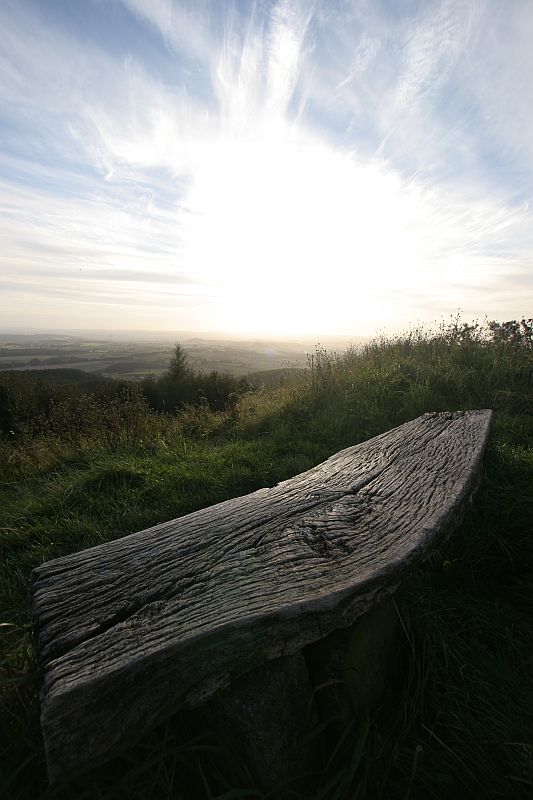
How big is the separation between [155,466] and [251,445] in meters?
1.12

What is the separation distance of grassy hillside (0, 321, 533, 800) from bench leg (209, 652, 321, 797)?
6cm

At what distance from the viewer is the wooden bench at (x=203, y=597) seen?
3.23 feet

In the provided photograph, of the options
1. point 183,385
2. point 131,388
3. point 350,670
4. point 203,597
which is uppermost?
point 203,597

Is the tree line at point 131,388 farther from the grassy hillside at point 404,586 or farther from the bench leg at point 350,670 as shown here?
the bench leg at point 350,670

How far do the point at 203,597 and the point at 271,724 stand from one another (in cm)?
41

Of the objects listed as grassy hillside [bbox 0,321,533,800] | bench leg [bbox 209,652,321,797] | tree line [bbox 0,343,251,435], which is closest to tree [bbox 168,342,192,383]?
tree line [bbox 0,343,251,435]

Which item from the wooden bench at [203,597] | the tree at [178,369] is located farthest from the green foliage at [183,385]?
the wooden bench at [203,597]

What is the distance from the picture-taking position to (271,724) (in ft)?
3.82

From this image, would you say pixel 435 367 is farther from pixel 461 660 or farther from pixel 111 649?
pixel 111 649

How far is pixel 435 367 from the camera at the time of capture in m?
5.70

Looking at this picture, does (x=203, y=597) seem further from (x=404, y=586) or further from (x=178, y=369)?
(x=178, y=369)

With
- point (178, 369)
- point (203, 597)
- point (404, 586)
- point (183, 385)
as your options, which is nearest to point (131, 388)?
point (183, 385)

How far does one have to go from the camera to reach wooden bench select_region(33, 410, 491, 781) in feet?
3.23

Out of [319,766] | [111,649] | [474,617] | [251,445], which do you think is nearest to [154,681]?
[111,649]
